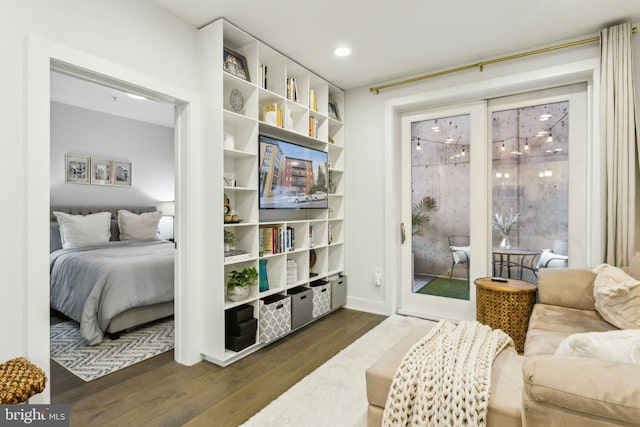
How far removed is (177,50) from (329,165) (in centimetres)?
200

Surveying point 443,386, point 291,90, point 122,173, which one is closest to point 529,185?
point 291,90

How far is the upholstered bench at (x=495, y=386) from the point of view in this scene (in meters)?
1.26

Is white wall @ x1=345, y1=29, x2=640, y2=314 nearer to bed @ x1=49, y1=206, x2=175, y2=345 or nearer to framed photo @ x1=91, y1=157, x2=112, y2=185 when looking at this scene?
bed @ x1=49, y1=206, x2=175, y2=345

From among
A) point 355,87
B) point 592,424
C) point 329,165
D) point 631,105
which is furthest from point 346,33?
point 592,424

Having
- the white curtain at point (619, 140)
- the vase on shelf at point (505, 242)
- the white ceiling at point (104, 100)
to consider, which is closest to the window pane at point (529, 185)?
the vase on shelf at point (505, 242)

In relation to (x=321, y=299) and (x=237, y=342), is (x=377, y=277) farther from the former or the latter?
(x=237, y=342)

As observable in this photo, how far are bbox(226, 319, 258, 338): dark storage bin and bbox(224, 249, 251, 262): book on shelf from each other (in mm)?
495

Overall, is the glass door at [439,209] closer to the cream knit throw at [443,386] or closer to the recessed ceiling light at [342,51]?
the recessed ceiling light at [342,51]

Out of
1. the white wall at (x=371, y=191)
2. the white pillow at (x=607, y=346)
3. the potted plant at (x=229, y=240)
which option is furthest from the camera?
the white wall at (x=371, y=191)

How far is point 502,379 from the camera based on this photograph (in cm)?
142

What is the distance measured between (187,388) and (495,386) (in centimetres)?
186

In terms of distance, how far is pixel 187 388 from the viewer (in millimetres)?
2271

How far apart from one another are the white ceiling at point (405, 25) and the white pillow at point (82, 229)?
3126mm

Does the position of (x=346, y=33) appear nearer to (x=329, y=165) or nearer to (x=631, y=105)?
(x=329, y=165)
